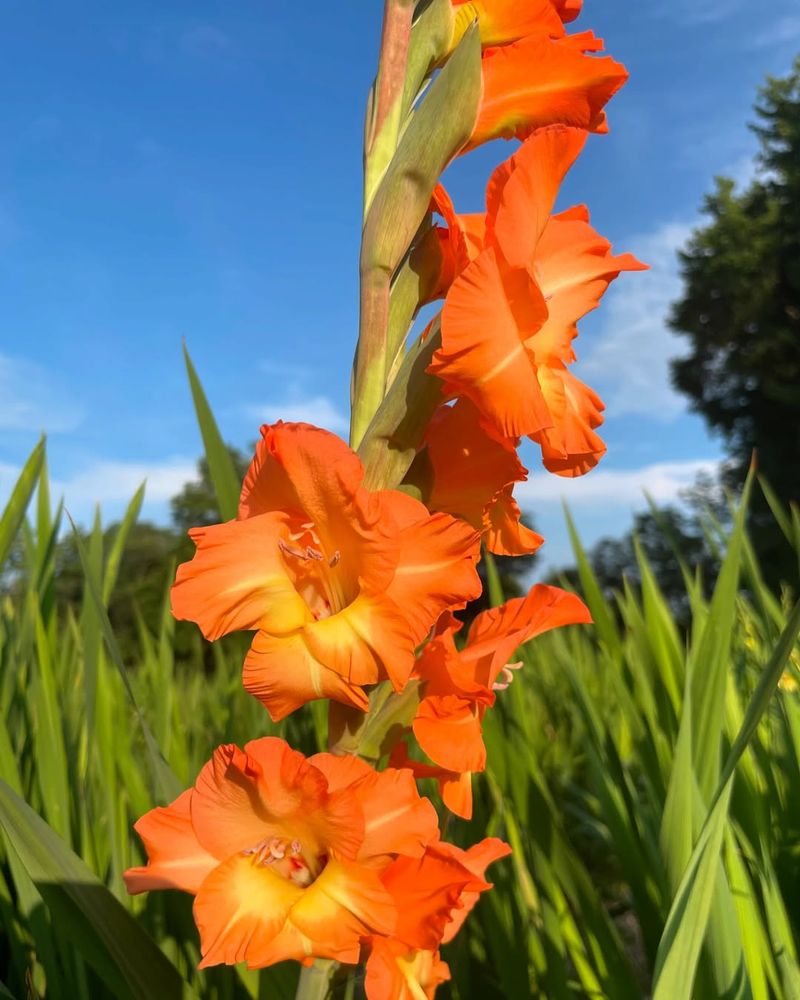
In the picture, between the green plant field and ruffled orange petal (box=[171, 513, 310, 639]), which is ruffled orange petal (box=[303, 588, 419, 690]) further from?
the green plant field

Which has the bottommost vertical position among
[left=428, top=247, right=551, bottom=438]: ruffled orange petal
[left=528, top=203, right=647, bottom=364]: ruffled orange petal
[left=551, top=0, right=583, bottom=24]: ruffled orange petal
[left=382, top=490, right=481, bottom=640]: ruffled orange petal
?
[left=382, top=490, right=481, bottom=640]: ruffled orange petal

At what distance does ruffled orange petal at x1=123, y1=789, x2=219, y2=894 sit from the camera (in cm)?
46

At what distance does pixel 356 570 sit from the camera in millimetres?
486

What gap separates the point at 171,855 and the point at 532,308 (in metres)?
0.39

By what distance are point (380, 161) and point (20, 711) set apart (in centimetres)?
84

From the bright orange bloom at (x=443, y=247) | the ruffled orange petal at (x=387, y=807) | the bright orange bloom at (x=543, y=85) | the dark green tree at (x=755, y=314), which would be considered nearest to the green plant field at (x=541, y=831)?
the ruffled orange petal at (x=387, y=807)

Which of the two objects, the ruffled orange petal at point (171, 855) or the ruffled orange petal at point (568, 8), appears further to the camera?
the ruffled orange petal at point (568, 8)

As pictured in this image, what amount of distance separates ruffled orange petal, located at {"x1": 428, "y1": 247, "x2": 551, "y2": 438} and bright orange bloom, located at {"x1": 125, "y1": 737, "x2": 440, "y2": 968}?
0.71ft

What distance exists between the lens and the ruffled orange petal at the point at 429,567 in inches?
17.5

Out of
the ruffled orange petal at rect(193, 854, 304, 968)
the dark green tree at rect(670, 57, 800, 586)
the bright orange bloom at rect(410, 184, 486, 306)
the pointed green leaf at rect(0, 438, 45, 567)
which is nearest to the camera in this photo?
the ruffled orange petal at rect(193, 854, 304, 968)

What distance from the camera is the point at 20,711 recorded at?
1.02 metres

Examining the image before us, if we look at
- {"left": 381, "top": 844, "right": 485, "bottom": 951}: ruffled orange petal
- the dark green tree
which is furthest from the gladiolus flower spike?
the dark green tree

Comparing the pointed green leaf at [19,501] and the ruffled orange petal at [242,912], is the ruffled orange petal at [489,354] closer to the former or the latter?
the ruffled orange petal at [242,912]

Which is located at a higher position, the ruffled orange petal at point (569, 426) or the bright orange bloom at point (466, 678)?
the ruffled orange petal at point (569, 426)
